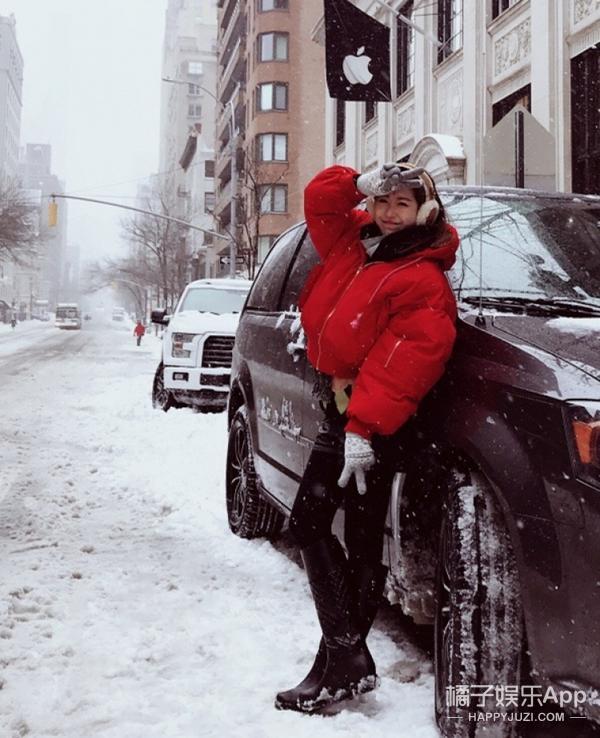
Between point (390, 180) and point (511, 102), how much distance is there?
14.8 m

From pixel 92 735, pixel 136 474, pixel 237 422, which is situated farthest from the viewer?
pixel 136 474

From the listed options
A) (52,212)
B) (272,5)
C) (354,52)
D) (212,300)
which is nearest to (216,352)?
(212,300)

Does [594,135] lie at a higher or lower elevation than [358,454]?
higher

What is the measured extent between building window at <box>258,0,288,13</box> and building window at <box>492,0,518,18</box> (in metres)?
33.3

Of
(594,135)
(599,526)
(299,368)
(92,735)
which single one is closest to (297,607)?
(299,368)

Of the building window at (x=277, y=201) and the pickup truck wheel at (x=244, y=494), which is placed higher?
the building window at (x=277, y=201)

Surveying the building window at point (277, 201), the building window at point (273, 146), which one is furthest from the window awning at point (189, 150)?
the building window at point (277, 201)

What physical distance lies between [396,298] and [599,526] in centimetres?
91

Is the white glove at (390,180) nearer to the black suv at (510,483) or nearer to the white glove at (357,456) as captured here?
the black suv at (510,483)

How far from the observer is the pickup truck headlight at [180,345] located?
474 inches

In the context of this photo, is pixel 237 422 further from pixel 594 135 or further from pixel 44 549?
pixel 594 135

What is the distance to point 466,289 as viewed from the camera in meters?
2.98

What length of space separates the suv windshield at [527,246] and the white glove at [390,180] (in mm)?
308

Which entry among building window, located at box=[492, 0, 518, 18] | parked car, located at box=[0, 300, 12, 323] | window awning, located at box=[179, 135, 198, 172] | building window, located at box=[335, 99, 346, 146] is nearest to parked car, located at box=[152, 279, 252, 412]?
building window, located at box=[492, 0, 518, 18]
